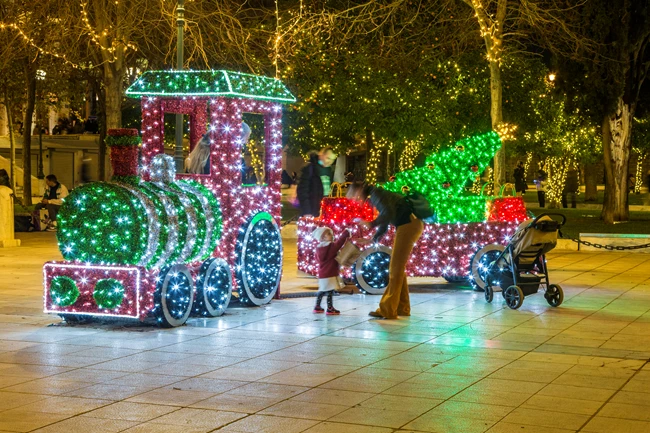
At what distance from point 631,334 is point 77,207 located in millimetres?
5917

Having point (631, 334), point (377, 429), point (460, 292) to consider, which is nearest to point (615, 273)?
point (460, 292)

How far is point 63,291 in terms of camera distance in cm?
1158

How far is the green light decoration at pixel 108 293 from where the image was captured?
11367 millimetres

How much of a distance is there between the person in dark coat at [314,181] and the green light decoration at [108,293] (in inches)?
187

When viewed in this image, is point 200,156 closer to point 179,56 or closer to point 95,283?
point 95,283

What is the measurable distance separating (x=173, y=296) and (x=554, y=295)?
4.81m

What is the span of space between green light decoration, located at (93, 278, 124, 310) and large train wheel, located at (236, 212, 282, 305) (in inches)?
84.3

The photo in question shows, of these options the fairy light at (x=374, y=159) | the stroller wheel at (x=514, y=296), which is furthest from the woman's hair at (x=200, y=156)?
the fairy light at (x=374, y=159)

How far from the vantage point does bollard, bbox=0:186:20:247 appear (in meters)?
22.3

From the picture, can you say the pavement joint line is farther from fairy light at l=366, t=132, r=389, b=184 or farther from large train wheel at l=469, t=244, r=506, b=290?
fairy light at l=366, t=132, r=389, b=184

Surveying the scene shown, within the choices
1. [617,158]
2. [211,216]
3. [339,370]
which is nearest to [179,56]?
[211,216]

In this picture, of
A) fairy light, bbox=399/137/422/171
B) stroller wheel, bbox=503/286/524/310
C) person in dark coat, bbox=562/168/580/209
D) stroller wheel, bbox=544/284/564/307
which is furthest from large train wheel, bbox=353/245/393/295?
person in dark coat, bbox=562/168/580/209

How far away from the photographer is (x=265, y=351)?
10188 millimetres

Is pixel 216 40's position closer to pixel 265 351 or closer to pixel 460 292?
pixel 460 292
